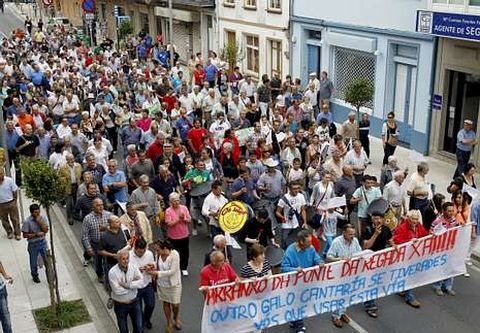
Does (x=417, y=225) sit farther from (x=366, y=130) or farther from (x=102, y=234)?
(x=366, y=130)

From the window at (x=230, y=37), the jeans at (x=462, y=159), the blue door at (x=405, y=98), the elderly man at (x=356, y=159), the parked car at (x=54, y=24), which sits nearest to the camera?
the elderly man at (x=356, y=159)

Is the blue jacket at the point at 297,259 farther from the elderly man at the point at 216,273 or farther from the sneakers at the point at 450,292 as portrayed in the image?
the sneakers at the point at 450,292

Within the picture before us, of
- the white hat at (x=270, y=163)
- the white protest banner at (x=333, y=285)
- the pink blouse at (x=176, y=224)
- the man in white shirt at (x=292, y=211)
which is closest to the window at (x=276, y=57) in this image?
the white hat at (x=270, y=163)

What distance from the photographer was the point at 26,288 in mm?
10562

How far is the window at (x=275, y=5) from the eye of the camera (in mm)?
25438

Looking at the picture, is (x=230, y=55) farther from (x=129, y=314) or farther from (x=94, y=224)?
(x=129, y=314)

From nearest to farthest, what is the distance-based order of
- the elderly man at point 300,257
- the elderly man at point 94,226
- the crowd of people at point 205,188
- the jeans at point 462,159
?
the elderly man at point 300,257 < the crowd of people at point 205,188 < the elderly man at point 94,226 < the jeans at point 462,159

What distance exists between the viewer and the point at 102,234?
9.44m

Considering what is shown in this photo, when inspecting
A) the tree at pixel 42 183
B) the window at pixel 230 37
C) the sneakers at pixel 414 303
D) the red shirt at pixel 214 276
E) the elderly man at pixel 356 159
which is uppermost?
the tree at pixel 42 183

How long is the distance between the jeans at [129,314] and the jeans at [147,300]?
131 mm

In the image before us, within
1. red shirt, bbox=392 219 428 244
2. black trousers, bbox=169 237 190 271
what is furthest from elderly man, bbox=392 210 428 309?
black trousers, bbox=169 237 190 271

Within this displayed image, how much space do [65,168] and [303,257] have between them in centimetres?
623

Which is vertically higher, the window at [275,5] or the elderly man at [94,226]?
the window at [275,5]

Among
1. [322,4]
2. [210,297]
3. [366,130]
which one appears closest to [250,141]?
[366,130]
